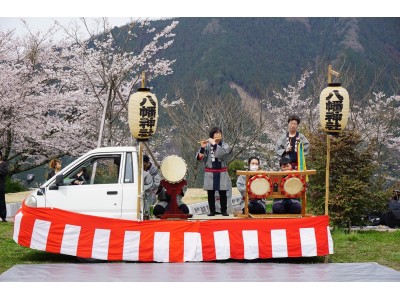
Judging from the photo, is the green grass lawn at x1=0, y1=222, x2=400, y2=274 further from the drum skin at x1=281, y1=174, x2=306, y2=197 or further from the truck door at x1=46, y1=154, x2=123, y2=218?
the drum skin at x1=281, y1=174, x2=306, y2=197

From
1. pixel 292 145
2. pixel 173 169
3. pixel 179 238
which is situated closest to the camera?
pixel 179 238

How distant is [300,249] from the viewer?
8.40 metres

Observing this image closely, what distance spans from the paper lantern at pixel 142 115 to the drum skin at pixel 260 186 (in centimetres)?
159

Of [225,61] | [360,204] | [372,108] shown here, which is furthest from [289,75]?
[360,204]

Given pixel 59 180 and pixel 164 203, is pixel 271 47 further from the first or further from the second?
pixel 59 180

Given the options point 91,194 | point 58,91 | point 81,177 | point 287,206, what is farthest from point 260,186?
point 58,91

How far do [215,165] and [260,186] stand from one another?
1.00 meters

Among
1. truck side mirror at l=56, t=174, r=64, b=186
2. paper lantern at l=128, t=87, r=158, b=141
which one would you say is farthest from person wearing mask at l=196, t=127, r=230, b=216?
truck side mirror at l=56, t=174, r=64, b=186

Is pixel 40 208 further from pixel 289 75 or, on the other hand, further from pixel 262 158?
pixel 289 75

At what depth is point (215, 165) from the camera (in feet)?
30.6

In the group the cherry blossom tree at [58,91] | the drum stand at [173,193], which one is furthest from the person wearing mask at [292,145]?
the cherry blossom tree at [58,91]

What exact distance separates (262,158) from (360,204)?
13.5 m

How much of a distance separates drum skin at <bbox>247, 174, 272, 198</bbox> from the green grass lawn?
1.04 meters

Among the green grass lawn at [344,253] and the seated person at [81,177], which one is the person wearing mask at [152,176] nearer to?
the seated person at [81,177]
